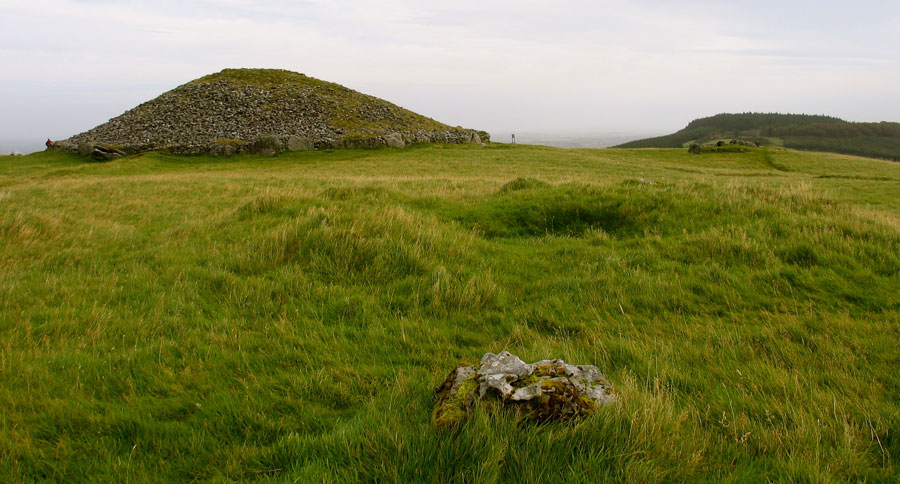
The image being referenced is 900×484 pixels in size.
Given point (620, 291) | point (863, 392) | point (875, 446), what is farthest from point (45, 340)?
point (863, 392)

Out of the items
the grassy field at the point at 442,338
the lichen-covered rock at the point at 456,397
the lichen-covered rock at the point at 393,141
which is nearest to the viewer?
the grassy field at the point at 442,338

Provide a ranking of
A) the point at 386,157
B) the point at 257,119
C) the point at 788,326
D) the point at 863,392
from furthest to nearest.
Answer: the point at 257,119
the point at 386,157
the point at 788,326
the point at 863,392

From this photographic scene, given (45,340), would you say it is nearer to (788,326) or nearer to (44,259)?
(44,259)

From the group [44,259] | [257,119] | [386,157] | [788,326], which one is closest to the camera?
[788,326]

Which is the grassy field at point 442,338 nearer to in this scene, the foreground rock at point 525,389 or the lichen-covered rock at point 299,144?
the foreground rock at point 525,389

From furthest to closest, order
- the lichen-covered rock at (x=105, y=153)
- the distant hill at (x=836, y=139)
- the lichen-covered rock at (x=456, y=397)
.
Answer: the distant hill at (x=836, y=139)
the lichen-covered rock at (x=105, y=153)
the lichen-covered rock at (x=456, y=397)

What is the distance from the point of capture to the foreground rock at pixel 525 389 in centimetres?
284

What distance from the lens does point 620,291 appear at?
5422 mm

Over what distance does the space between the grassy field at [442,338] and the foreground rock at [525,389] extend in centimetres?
12

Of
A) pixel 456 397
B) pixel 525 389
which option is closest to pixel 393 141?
pixel 456 397

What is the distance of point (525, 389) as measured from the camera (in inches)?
116

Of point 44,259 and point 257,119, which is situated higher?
point 257,119

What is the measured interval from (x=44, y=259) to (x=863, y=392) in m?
9.23

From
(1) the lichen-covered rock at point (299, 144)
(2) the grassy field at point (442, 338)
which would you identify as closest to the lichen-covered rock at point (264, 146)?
(1) the lichen-covered rock at point (299, 144)
